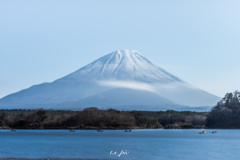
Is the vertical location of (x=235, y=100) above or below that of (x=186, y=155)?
above

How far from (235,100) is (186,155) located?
8097cm

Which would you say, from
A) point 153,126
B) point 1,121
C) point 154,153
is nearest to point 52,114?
point 1,121

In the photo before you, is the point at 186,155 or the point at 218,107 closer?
the point at 186,155

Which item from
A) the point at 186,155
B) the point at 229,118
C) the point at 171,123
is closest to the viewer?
the point at 186,155

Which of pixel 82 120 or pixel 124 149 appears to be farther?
pixel 82 120

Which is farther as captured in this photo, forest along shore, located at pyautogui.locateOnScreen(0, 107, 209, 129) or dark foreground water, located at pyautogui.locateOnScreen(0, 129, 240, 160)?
forest along shore, located at pyautogui.locateOnScreen(0, 107, 209, 129)

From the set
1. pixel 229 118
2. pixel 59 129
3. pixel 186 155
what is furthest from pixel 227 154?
pixel 59 129

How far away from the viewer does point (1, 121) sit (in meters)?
134

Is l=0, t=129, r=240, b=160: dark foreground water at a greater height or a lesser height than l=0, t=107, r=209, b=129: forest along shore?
lesser

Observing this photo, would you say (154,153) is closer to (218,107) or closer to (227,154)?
(227,154)

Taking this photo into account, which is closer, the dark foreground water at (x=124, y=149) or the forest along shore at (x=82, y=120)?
the dark foreground water at (x=124, y=149)

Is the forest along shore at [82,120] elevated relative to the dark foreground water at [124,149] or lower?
elevated

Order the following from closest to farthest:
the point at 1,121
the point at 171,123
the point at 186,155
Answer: the point at 186,155
the point at 1,121
the point at 171,123

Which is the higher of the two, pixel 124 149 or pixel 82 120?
pixel 82 120
